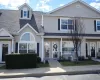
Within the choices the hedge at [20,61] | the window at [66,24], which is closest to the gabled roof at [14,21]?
the window at [66,24]

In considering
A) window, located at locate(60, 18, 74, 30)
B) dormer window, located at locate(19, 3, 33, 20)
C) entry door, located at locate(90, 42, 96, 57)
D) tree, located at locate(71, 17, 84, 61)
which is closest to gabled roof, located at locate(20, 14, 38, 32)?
dormer window, located at locate(19, 3, 33, 20)

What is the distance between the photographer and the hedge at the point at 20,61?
17234 millimetres

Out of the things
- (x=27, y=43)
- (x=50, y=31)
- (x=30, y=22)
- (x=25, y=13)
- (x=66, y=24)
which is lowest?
(x=27, y=43)

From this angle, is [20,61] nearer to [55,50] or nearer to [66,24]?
[55,50]

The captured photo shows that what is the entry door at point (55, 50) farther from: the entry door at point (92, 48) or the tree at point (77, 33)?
the entry door at point (92, 48)

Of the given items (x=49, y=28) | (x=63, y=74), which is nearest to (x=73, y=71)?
Answer: (x=63, y=74)

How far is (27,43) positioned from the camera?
22922 millimetres

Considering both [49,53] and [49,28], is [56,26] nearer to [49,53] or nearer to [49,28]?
[49,28]

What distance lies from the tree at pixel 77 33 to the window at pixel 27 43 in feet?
17.4

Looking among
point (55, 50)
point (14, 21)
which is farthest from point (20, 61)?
point (14, 21)

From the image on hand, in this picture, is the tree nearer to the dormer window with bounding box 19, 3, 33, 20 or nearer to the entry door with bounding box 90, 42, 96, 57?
the entry door with bounding box 90, 42, 96, 57

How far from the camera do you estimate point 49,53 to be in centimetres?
2481

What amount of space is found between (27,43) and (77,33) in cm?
665

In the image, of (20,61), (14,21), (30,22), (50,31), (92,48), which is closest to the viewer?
(20,61)
